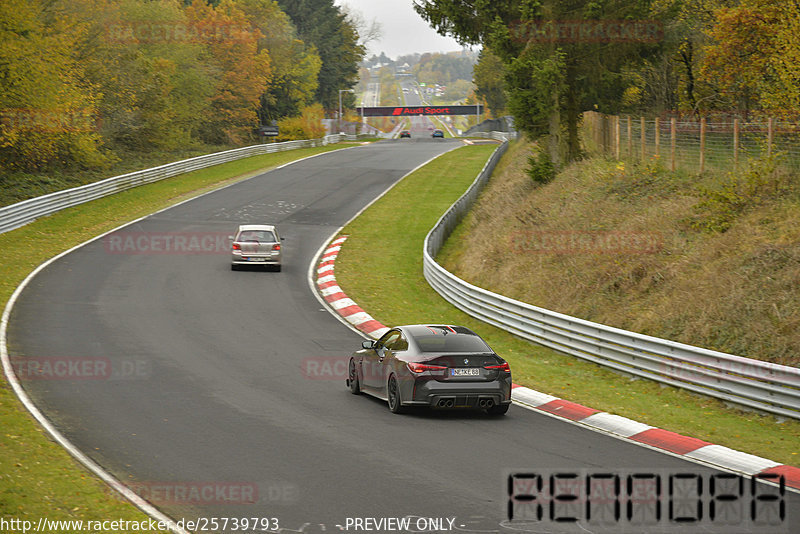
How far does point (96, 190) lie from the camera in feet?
135

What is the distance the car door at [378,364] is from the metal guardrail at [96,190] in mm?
23129

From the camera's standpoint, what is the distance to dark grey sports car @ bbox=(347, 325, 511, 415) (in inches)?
480

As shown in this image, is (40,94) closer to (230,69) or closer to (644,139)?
(644,139)

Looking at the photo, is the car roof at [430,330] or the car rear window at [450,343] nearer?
the car rear window at [450,343]

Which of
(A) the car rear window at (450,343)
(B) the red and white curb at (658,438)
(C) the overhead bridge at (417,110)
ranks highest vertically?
(C) the overhead bridge at (417,110)

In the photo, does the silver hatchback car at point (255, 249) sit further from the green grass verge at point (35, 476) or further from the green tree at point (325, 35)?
the green tree at point (325, 35)

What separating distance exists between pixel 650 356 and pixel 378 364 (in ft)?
17.2

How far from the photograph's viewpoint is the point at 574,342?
17703 mm

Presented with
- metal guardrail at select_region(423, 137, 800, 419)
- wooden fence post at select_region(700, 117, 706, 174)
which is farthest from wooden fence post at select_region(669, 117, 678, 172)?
metal guardrail at select_region(423, 137, 800, 419)

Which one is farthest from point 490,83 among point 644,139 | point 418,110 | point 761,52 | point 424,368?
point 424,368

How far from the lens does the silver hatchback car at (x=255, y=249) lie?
1077 inches

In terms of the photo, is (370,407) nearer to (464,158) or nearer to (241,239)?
(241,239)

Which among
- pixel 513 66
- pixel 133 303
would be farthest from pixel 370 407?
pixel 513 66

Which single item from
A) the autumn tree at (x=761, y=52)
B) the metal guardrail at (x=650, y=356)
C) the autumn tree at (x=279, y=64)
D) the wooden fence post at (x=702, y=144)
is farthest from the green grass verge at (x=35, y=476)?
the autumn tree at (x=279, y=64)
